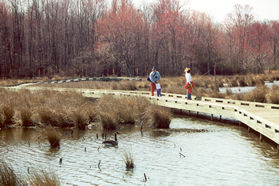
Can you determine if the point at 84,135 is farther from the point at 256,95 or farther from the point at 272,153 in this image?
the point at 256,95

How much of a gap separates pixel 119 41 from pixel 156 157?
107 ft

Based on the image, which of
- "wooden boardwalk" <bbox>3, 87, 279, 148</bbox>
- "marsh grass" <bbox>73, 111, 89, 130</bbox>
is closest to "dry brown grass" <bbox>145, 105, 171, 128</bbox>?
"wooden boardwalk" <bbox>3, 87, 279, 148</bbox>

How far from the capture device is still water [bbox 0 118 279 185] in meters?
7.75

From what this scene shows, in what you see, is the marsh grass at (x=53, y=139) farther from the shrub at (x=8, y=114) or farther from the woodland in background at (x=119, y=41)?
the woodland in background at (x=119, y=41)

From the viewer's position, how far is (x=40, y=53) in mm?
46344

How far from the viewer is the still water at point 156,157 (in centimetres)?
775

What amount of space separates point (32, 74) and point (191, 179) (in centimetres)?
3795

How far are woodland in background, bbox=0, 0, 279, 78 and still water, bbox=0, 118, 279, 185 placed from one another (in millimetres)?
29917

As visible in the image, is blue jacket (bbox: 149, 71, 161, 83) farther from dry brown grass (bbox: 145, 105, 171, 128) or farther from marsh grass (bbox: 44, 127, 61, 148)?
marsh grass (bbox: 44, 127, 61, 148)

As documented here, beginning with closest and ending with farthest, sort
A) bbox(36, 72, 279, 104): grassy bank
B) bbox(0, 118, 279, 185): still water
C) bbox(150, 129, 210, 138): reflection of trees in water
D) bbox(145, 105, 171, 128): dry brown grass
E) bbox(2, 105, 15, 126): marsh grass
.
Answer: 1. bbox(0, 118, 279, 185): still water
2. bbox(150, 129, 210, 138): reflection of trees in water
3. bbox(145, 105, 171, 128): dry brown grass
4. bbox(2, 105, 15, 126): marsh grass
5. bbox(36, 72, 279, 104): grassy bank

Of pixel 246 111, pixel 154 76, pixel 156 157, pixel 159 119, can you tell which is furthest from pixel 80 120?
pixel 246 111

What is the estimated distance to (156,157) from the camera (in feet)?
30.7

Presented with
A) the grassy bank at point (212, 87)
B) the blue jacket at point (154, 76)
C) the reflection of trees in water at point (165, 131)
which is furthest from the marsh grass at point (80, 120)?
the grassy bank at point (212, 87)

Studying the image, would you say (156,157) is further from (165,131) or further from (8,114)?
(8,114)
